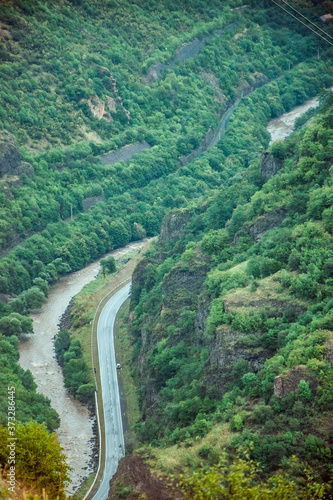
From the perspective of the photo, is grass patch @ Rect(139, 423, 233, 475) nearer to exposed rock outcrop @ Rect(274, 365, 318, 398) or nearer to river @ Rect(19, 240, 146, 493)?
exposed rock outcrop @ Rect(274, 365, 318, 398)

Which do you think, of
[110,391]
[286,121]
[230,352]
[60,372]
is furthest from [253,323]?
[286,121]

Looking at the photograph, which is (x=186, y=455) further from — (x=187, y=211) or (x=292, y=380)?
(x=187, y=211)

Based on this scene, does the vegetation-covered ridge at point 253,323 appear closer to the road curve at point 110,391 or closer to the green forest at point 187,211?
the green forest at point 187,211

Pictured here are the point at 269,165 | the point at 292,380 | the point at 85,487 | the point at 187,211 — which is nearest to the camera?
the point at 292,380

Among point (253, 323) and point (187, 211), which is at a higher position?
point (187, 211)

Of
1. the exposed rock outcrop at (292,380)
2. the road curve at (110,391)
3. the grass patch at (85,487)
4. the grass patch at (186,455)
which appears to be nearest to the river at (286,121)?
the road curve at (110,391)

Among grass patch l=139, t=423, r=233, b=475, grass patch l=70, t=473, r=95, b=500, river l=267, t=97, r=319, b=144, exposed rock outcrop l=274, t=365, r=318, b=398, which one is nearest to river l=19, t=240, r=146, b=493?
grass patch l=70, t=473, r=95, b=500
